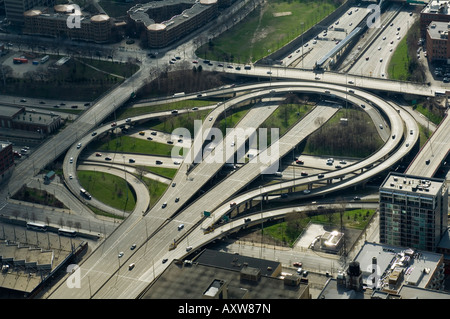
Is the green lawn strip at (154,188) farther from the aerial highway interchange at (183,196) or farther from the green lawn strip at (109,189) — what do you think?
the green lawn strip at (109,189)

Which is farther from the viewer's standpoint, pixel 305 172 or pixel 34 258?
pixel 305 172

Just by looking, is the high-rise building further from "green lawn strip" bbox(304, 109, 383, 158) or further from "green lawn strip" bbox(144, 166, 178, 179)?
"green lawn strip" bbox(144, 166, 178, 179)

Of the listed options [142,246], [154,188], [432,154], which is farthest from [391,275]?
[154,188]

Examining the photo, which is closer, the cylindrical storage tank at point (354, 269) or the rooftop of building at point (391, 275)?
the cylindrical storage tank at point (354, 269)

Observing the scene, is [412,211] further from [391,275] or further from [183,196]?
[183,196]

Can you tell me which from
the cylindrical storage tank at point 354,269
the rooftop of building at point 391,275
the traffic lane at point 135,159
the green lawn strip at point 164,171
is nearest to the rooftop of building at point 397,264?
the rooftop of building at point 391,275
